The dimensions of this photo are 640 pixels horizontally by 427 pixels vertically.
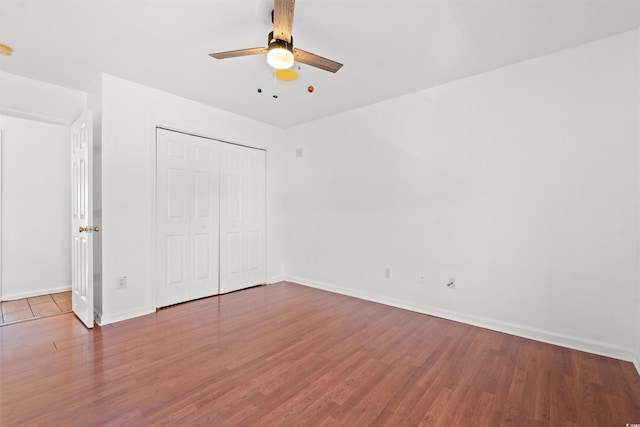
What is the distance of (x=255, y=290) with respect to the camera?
164 inches

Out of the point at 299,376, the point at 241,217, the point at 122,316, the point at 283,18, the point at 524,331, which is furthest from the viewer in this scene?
the point at 241,217

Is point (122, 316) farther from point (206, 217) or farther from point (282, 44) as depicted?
point (282, 44)

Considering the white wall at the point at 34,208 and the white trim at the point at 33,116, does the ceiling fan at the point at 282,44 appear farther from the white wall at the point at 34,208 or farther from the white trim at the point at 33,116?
the white wall at the point at 34,208

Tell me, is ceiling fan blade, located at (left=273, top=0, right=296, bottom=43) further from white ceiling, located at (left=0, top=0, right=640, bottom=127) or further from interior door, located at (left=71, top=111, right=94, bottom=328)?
interior door, located at (left=71, top=111, right=94, bottom=328)

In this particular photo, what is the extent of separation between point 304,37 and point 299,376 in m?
2.55

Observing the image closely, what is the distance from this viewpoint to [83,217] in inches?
113

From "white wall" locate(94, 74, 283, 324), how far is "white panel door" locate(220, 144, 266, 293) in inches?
32.5

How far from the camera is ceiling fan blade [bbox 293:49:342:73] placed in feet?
6.52

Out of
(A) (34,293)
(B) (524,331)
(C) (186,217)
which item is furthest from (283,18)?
(A) (34,293)

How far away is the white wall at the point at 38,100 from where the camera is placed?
2828mm

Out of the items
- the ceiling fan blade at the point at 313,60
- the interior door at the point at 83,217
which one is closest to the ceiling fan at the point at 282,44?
the ceiling fan blade at the point at 313,60

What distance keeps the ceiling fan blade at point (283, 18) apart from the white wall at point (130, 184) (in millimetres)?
2131

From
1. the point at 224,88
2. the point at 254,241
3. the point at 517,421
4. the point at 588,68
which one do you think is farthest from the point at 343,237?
the point at 588,68

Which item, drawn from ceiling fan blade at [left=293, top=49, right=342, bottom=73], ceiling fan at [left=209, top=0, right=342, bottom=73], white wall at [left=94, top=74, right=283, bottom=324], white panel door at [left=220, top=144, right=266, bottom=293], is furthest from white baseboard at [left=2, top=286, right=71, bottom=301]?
ceiling fan blade at [left=293, top=49, right=342, bottom=73]
